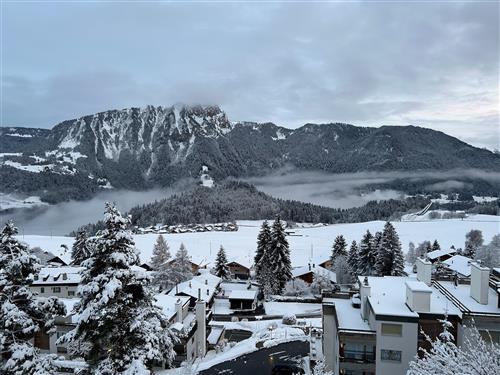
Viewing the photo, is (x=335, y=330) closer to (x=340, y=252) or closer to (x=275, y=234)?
(x=275, y=234)

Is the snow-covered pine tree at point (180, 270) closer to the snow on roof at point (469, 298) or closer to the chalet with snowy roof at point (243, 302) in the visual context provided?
the chalet with snowy roof at point (243, 302)

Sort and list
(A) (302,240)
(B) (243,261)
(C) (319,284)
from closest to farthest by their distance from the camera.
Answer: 1. (C) (319,284)
2. (B) (243,261)
3. (A) (302,240)

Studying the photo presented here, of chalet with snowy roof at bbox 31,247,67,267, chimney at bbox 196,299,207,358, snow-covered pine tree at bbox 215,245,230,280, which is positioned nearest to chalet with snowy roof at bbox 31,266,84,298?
snow-covered pine tree at bbox 215,245,230,280

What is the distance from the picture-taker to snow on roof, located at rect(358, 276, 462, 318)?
20984 mm

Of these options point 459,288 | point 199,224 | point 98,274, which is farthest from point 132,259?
point 199,224

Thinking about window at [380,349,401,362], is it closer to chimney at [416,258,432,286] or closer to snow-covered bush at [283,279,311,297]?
chimney at [416,258,432,286]

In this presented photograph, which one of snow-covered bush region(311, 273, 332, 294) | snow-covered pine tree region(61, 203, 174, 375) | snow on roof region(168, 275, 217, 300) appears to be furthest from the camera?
snow-covered bush region(311, 273, 332, 294)

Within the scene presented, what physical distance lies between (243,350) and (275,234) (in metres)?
30.6

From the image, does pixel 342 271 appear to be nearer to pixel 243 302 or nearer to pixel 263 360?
pixel 243 302

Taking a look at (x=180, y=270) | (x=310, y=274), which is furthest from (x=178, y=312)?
(x=310, y=274)

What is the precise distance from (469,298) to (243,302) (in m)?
37.3

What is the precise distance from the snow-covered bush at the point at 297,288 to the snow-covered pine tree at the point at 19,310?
52567 mm

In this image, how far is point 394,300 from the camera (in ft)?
75.5

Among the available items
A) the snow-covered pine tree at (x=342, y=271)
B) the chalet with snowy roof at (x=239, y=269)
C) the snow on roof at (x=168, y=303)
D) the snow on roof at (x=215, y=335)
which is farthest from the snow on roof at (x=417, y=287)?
the chalet with snowy roof at (x=239, y=269)
